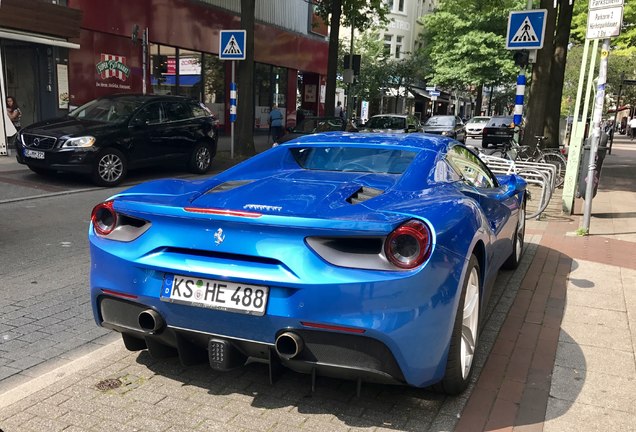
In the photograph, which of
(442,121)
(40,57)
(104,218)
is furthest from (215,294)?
(442,121)

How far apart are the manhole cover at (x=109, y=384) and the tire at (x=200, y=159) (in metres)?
9.80

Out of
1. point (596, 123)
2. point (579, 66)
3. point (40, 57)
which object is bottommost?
point (596, 123)

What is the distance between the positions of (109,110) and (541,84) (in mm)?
9967

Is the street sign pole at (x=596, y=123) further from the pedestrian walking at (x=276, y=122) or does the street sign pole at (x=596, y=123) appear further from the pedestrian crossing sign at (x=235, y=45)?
the pedestrian walking at (x=276, y=122)

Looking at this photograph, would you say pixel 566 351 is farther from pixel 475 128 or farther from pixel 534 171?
pixel 475 128

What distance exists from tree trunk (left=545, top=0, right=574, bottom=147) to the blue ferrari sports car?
49.0 feet

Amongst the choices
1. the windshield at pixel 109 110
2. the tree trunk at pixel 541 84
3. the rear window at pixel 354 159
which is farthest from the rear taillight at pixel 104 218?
the tree trunk at pixel 541 84

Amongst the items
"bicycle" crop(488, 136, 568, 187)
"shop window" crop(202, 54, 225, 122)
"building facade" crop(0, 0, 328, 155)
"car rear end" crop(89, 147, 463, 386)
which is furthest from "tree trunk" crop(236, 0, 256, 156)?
"car rear end" crop(89, 147, 463, 386)

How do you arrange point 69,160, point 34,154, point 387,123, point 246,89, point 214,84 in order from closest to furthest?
point 69,160, point 34,154, point 246,89, point 387,123, point 214,84

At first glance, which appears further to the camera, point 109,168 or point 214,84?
point 214,84

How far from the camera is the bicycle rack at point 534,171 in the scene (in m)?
8.61

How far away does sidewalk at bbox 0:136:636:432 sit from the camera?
9.21 feet

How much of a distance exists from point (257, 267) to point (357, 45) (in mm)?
43444

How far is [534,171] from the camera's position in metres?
9.16
